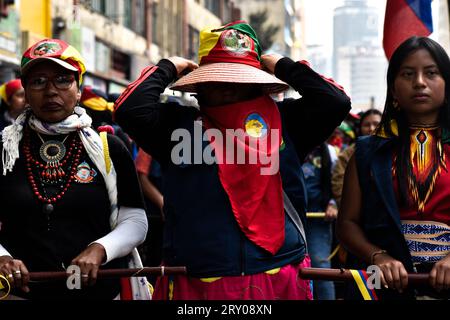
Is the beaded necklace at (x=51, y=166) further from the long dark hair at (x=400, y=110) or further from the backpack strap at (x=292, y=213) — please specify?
the long dark hair at (x=400, y=110)

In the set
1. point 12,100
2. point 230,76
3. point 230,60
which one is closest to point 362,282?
point 230,76

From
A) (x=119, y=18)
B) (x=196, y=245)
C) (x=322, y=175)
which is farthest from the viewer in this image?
(x=119, y=18)

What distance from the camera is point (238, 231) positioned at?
3541 millimetres

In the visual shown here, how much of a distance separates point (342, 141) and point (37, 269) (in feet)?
30.5

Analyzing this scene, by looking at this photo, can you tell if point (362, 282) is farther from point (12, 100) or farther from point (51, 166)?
point (12, 100)

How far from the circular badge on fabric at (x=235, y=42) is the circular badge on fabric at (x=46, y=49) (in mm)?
814

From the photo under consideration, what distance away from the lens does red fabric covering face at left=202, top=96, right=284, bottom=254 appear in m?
3.55

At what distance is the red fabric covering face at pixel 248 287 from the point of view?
349 centimetres

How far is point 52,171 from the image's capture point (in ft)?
12.7

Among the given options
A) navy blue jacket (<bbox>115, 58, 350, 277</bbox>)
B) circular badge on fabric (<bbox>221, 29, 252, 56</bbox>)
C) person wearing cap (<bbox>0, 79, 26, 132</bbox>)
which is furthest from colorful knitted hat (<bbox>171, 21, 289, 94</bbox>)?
person wearing cap (<bbox>0, 79, 26, 132</bbox>)

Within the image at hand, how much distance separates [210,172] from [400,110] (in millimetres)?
901
